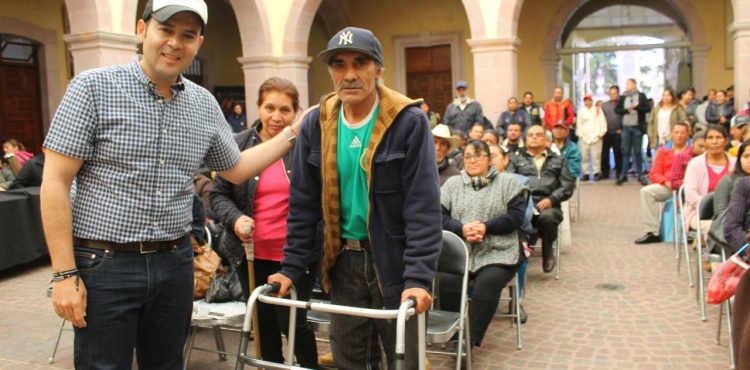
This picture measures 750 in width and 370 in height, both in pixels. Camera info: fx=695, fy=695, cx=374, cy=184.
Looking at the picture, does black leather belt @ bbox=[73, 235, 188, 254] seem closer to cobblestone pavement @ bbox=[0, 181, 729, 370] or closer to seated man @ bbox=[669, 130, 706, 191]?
→ cobblestone pavement @ bbox=[0, 181, 729, 370]

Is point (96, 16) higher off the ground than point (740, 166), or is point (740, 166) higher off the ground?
point (96, 16)

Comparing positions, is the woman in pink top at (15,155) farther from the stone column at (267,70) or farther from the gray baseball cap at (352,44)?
the gray baseball cap at (352,44)

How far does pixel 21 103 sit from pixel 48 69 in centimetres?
89

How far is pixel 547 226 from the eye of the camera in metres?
6.48

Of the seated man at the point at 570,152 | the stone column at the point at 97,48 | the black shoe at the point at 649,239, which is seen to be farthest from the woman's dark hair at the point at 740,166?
the stone column at the point at 97,48

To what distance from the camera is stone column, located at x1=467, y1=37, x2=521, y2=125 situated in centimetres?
1263

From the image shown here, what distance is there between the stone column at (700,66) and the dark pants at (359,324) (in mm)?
16115

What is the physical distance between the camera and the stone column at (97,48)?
10.2m

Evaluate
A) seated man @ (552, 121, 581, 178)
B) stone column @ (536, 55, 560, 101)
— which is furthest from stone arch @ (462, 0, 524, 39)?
stone column @ (536, 55, 560, 101)

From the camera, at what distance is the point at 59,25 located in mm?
14625

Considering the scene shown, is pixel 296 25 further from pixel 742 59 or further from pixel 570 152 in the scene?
pixel 742 59

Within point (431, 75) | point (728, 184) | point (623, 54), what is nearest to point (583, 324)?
point (728, 184)

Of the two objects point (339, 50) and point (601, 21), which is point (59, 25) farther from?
point (601, 21)

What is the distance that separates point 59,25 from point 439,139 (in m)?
11.3
